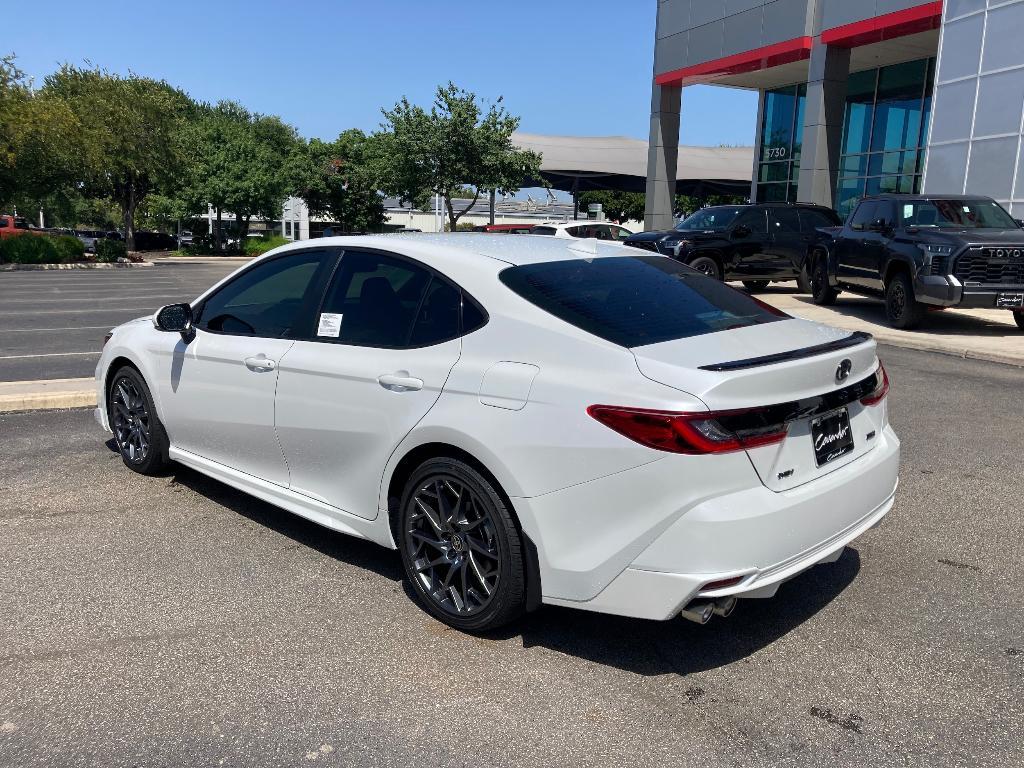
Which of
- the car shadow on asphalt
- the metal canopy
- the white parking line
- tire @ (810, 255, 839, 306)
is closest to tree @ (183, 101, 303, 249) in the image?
the metal canopy

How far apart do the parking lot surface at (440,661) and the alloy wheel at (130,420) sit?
53 centimetres

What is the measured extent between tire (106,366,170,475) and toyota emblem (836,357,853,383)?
12.6ft

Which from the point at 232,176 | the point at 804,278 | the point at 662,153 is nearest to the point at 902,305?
the point at 804,278

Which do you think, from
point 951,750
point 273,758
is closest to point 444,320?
point 273,758

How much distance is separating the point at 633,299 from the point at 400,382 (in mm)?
1066

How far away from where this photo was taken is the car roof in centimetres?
399

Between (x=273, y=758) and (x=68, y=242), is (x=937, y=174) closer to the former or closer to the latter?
(x=273, y=758)

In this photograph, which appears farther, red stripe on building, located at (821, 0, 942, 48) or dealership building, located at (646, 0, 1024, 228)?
red stripe on building, located at (821, 0, 942, 48)

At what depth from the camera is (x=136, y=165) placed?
40031 millimetres

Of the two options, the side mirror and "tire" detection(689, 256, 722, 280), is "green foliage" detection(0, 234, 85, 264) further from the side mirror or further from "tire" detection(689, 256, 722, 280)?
the side mirror

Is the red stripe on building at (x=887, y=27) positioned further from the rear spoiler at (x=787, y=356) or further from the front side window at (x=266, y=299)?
the front side window at (x=266, y=299)

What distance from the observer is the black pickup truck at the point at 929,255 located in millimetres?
12258

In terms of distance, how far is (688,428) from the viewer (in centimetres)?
297

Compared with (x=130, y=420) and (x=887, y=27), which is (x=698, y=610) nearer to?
(x=130, y=420)
